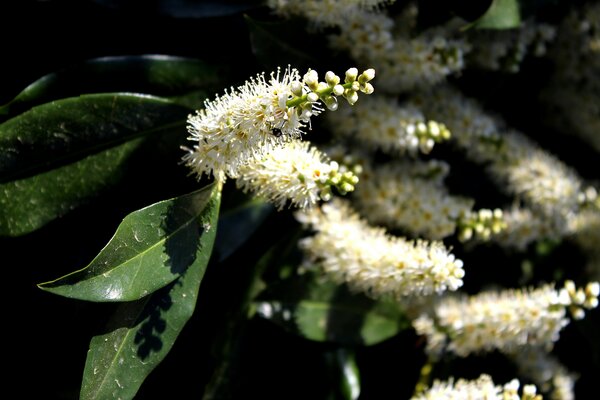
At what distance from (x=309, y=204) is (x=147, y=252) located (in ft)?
1.06

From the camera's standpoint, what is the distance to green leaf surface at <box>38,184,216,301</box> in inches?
43.4

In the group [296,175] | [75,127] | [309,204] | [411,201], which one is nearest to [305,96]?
[296,175]

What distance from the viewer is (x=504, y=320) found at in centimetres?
155

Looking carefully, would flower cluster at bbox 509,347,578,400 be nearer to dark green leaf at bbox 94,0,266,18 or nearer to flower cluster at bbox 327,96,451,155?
flower cluster at bbox 327,96,451,155

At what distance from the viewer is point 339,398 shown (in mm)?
1611

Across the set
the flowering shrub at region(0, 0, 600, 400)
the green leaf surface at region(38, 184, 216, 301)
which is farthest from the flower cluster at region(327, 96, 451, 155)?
the green leaf surface at region(38, 184, 216, 301)

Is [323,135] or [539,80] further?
[539,80]

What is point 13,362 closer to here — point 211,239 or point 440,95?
point 211,239

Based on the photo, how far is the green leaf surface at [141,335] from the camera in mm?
1180

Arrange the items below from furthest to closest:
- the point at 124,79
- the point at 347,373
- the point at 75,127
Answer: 1. the point at 347,373
2. the point at 124,79
3. the point at 75,127

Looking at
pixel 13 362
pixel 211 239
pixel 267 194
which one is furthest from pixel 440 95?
pixel 13 362

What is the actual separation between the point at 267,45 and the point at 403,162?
1.36 feet

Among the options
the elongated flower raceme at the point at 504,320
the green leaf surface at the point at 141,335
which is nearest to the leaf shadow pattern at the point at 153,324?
the green leaf surface at the point at 141,335

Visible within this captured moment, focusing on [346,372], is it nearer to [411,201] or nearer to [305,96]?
[411,201]
